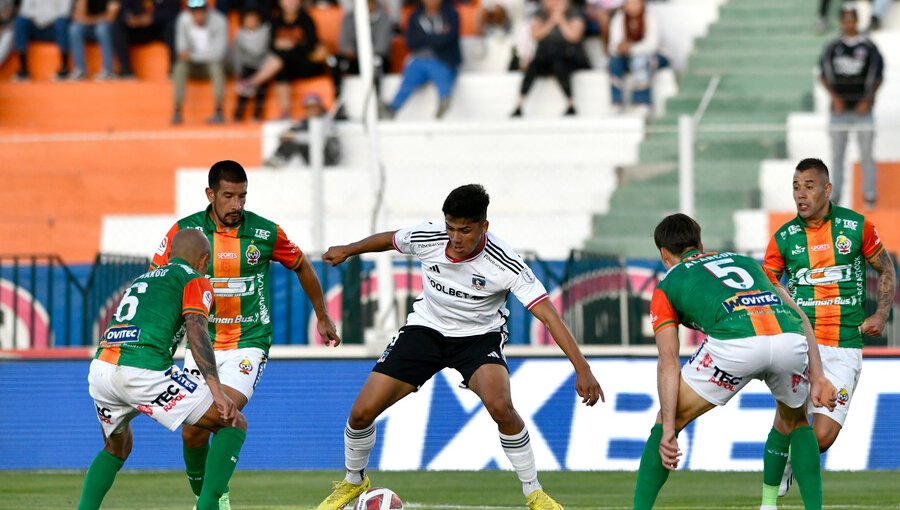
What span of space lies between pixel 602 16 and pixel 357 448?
40.3 feet

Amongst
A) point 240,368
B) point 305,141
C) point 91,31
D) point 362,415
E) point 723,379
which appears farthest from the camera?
point 91,31

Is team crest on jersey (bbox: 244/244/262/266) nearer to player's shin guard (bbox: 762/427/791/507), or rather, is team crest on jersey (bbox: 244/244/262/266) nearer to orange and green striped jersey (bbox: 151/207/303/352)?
orange and green striped jersey (bbox: 151/207/303/352)

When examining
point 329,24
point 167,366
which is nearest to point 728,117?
point 329,24

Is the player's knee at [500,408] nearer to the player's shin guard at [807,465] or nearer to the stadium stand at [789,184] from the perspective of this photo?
the player's shin guard at [807,465]

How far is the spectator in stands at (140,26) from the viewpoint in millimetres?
21828

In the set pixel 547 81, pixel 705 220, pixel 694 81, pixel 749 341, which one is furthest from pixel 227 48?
pixel 749 341

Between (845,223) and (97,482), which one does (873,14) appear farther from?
(97,482)

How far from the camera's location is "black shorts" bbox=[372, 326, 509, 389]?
9.41 meters

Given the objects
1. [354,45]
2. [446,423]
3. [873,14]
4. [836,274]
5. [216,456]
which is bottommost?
[446,423]

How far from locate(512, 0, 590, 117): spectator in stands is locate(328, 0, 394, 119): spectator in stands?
206 centimetres

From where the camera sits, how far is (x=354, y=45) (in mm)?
21031

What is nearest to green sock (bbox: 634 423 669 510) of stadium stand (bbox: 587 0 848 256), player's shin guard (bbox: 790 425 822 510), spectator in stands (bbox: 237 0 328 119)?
player's shin guard (bbox: 790 425 822 510)

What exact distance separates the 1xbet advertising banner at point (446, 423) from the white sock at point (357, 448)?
3816 mm

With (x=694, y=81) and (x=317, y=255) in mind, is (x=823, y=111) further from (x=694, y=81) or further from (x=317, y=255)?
(x=317, y=255)
